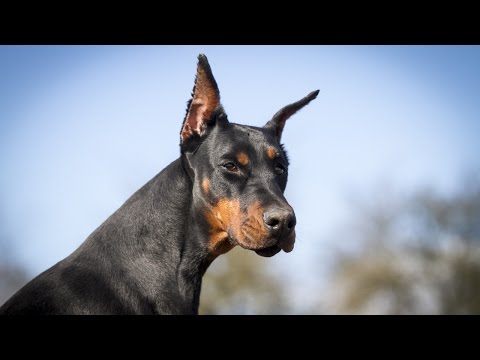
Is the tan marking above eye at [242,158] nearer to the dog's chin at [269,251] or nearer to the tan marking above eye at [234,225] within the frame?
the tan marking above eye at [234,225]

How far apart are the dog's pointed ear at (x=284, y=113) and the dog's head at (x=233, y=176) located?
19cm

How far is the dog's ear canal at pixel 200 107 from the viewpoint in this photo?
634cm

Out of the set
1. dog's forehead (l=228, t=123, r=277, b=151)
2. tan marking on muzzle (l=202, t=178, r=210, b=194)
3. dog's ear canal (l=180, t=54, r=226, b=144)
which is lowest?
tan marking on muzzle (l=202, t=178, r=210, b=194)

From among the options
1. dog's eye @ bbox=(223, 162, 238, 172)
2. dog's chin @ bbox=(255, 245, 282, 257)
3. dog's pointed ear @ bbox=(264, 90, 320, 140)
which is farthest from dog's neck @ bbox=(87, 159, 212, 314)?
dog's pointed ear @ bbox=(264, 90, 320, 140)

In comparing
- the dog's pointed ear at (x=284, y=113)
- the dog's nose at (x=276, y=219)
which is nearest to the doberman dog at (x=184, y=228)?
the dog's nose at (x=276, y=219)

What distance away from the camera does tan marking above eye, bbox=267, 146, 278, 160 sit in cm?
623

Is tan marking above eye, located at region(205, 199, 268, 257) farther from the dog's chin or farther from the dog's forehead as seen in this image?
the dog's forehead

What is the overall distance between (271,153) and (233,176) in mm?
536

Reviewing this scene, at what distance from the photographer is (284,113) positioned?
7.02m

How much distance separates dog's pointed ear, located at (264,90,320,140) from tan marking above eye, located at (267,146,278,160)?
0.67m

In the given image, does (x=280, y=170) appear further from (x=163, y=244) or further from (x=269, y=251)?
(x=163, y=244)

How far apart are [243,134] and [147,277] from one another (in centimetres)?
180

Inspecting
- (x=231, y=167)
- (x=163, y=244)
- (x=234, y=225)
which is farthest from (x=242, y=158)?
(x=163, y=244)
